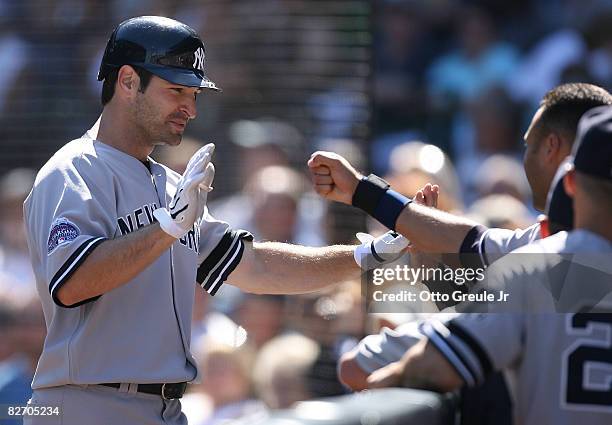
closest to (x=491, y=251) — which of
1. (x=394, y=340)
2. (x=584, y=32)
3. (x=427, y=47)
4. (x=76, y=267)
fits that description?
(x=394, y=340)

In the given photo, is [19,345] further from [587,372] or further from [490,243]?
[587,372]

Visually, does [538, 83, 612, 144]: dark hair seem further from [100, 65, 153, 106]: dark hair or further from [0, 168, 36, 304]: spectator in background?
[0, 168, 36, 304]: spectator in background

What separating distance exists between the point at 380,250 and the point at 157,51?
3.35ft

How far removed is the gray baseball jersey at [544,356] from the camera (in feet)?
8.22

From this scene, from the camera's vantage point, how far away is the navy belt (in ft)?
11.2

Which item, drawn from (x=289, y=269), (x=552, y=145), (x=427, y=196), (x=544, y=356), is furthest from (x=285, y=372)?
(x=544, y=356)

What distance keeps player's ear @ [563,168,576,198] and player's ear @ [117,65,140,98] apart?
1.51 m

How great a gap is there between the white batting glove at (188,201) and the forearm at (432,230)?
2.38 ft

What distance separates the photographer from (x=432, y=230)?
371 cm

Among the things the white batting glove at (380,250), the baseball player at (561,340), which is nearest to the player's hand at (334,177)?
the white batting glove at (380,250)

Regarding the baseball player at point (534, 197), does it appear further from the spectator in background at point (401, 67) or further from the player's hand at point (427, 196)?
the spectator in background at point (401, 67)

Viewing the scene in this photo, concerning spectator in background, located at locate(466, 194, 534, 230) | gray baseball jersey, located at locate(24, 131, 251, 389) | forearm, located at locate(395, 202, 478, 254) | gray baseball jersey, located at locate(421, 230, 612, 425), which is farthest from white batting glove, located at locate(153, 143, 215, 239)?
spectator in background, located at locate(466, 194, 534, 230)

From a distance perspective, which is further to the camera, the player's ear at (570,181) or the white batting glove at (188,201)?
the white batting glove at (188,201)

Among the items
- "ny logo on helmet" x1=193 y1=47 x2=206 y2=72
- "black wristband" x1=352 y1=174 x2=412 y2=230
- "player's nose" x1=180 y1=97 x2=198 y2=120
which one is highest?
"ny logo on helmet" x1=193 y1=47 x2=206 y2=72
